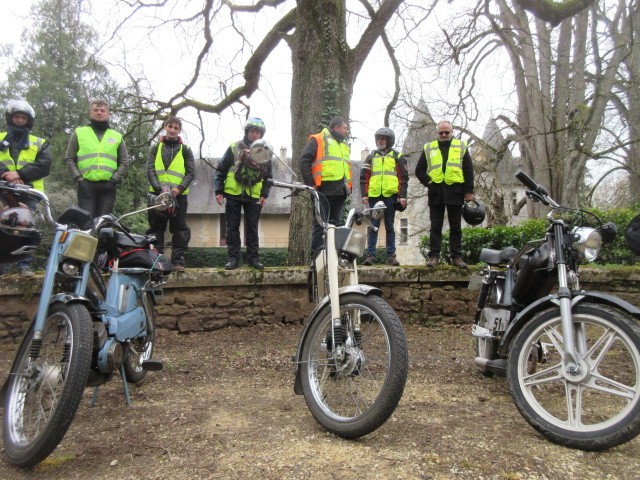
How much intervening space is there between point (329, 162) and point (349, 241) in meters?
2.50

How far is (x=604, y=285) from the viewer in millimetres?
5980

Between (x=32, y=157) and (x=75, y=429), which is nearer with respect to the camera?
(x=75, y=429)

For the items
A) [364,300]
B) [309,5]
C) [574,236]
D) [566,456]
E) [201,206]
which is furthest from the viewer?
[201,206]

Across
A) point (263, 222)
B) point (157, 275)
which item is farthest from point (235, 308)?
point (263, 222)

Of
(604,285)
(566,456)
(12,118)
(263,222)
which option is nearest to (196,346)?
(12,118)

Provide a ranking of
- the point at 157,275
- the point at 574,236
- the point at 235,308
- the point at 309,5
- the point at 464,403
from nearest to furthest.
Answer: the point at 574,236, the point at 464,403, the point at 157,275, the point at 235,308, the point at 309,5

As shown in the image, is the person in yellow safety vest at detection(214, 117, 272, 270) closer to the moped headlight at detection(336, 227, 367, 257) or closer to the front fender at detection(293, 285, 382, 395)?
the moped headlight at detection(336, 227, 367, 257)

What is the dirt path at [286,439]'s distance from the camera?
2.29 m

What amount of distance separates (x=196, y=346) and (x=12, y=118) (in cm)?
288

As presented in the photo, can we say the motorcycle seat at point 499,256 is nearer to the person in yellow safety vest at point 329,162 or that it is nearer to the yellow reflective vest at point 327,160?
the person in yellow safety vest at point 329,162

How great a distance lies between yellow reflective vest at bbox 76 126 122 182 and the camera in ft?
17.0

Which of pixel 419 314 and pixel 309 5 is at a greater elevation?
pixel 309 5

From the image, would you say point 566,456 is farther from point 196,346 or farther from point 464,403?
point 196,346

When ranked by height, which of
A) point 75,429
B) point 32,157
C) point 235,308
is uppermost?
point 32,157
